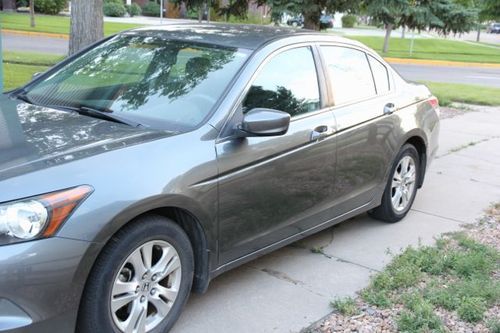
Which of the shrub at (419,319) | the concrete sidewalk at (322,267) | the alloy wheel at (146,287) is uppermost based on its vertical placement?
the alloy wheel at (146,287)

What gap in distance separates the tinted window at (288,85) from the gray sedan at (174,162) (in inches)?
0.4

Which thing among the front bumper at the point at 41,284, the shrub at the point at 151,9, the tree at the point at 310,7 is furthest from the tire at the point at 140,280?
the shrub at the point at 151,9

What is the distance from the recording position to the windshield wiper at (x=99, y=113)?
3.51 meters

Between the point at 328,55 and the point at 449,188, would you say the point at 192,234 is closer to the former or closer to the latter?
the point at 328,55

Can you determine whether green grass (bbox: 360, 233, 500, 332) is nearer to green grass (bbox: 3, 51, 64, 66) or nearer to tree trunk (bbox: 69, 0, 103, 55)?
tree trunk (bbox: 69, 0, 103, 55)

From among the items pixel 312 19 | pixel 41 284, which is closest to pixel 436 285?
pixel 41 284

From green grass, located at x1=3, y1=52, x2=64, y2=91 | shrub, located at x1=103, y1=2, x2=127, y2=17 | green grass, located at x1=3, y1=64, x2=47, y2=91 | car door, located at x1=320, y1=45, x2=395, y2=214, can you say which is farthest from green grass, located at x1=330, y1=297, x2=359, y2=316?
shrub, located at x1=103, y1=2, x2=127, y2=17

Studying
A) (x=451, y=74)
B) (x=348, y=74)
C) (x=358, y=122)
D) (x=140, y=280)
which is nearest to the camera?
(x=140, y=280)

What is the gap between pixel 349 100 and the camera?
4555 millimetres

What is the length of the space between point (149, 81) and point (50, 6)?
1598 inches

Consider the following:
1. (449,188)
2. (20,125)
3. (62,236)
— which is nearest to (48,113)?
(20,125)

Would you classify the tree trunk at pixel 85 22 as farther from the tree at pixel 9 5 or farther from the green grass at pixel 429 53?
the tree at pixel 9 5

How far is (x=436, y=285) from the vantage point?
13.2ft

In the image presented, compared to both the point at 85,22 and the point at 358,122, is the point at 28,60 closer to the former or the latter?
A: the point at 85,22
